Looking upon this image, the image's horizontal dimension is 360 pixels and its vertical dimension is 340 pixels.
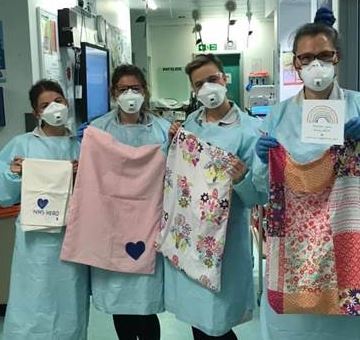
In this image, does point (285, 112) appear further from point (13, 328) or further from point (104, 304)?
point (13, 328)

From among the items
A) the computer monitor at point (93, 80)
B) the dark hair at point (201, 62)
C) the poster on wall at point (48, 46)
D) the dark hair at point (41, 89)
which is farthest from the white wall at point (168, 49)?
the dark hair at point (201, 62)

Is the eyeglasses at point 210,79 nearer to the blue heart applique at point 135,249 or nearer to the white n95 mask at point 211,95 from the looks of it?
the white n95 mask at point 211,95

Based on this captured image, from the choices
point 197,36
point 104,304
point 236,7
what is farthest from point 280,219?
point 197,36

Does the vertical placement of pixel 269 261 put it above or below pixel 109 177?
below

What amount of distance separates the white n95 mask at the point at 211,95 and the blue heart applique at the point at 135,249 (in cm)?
62

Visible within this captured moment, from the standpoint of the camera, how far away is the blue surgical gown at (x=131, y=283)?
204 cm

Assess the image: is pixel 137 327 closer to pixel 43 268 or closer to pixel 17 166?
pixel 43 268

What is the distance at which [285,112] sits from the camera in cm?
164

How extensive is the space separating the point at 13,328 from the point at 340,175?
4.93 feet

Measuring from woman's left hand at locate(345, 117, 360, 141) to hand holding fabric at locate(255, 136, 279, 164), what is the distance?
213 mm

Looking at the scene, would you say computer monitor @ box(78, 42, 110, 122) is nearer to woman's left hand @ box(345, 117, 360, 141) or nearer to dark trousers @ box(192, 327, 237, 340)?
dark trousers @ box(192, 327, 237, 340)

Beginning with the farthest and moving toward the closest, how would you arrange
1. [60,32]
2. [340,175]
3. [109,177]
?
[60,32], [109,177], [340,175]

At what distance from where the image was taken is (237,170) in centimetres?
174

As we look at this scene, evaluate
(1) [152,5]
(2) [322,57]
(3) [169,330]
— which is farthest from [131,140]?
(1) [152,5]
